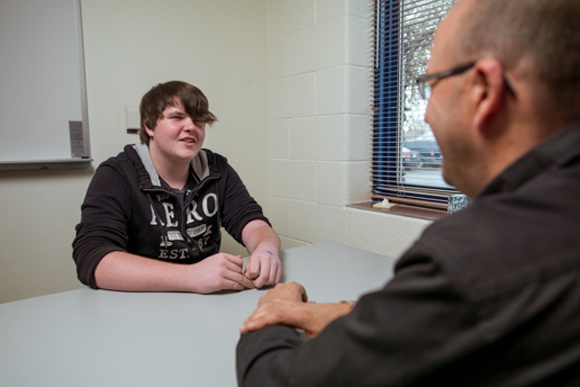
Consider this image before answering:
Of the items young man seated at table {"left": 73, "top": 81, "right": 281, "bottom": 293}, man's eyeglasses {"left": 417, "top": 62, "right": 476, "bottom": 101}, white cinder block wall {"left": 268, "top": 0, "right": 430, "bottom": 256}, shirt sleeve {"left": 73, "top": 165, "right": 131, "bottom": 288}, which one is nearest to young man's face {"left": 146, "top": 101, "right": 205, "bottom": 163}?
young man seated at table {"left": 73, "top": 81, "right": 281, "bottom": 293}

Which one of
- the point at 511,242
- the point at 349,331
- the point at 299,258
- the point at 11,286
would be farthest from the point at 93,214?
the point at 511,242

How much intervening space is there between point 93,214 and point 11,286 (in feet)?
2.91

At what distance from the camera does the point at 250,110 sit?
2518 millimetres

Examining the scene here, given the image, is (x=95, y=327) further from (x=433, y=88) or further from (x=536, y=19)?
(x=536, y=19)

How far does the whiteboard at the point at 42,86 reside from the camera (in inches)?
67.9

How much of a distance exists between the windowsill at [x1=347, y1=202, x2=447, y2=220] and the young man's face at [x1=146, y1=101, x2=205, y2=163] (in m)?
0.94

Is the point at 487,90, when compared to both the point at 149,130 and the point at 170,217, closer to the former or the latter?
the point at 170,217

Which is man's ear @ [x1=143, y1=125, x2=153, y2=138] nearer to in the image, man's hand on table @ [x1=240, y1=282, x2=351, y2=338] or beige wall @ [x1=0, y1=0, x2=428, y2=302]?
beige wall @ [x1=0, y1=0, x2=428, y2=302]

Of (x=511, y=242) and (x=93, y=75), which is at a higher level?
(x=93, y=75)

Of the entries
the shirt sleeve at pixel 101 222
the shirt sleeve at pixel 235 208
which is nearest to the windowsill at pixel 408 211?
the shirt sleeve at pixel 235 208

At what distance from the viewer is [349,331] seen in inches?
18.1

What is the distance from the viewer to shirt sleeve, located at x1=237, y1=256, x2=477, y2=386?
1.27 ft

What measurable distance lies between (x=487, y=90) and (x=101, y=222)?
3.78 feet

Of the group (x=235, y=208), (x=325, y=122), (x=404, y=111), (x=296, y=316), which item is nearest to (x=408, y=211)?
(x=404, y=111)
